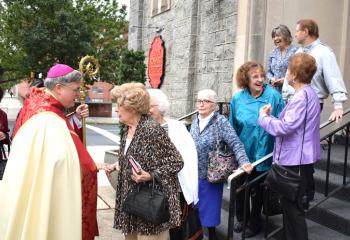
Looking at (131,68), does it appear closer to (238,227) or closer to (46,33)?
A: (238,227)

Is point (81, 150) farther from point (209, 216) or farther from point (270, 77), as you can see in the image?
point (270, 77)

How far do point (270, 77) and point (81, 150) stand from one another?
274 cm

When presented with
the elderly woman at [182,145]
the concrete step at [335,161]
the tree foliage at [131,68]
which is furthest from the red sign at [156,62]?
the elderly woman at [182,145]

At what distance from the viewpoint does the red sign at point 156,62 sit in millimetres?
11433

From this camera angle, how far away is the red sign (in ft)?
37.5

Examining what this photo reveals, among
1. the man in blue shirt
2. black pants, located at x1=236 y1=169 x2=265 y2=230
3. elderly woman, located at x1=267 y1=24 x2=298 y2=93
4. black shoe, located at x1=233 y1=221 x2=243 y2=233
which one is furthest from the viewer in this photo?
elderly woman, located at x1=267 y1=24 x2=298 y2=93

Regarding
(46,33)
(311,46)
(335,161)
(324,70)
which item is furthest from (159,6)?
(46,33)

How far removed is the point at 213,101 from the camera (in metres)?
4.01

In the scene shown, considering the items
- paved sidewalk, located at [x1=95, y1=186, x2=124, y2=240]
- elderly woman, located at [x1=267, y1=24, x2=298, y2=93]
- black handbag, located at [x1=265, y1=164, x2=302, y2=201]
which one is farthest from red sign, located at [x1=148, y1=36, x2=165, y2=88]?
black handbag, located at [x1=265, y1=164, x2=302, y2=201]

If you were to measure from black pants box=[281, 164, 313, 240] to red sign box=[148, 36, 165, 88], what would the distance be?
824 cm

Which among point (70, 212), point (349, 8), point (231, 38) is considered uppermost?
point (349, 8)

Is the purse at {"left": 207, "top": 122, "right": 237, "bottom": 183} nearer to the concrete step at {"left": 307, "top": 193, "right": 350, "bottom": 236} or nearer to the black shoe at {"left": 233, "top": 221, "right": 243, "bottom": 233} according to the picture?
the black shoe at {"left": 233, "top": 221, "right": 243, "bottom": 233}

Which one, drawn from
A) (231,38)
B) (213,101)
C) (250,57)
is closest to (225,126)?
(213,101)

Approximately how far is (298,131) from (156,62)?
342 inches
